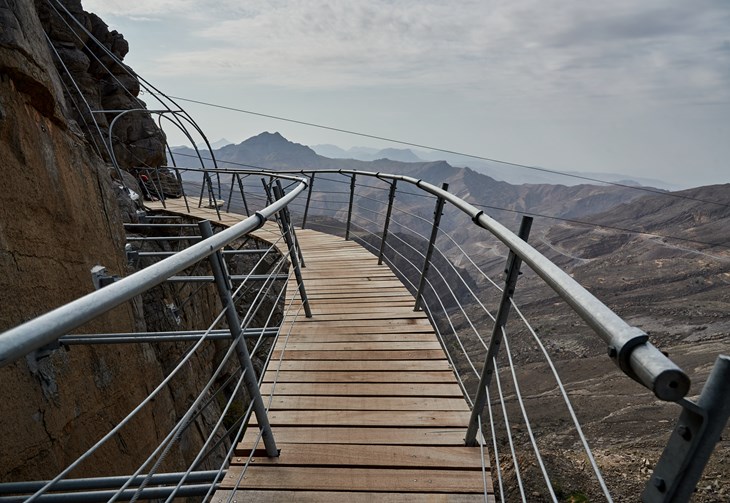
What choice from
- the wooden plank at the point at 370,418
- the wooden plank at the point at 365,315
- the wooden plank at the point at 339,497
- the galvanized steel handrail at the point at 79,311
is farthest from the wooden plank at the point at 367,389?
the galvanized steel handrail at the point at 79,311

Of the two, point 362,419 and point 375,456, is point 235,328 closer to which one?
point 375,456

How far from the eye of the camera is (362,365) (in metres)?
3.47

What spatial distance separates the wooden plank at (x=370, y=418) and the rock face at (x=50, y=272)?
1.25 m

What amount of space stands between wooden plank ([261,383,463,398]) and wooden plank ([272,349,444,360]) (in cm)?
41

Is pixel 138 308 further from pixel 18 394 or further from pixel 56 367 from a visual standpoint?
pixel 18 394

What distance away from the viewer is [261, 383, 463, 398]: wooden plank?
3.05m

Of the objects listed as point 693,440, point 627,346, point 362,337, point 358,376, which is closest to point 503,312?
point 627,346

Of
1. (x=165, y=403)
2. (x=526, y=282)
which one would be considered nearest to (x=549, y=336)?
(x=526, y=282)

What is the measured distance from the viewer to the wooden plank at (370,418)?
2.70m

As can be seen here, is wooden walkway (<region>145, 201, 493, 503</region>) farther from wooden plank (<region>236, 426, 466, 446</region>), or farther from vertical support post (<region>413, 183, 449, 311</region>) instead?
vertical support post (<region>413, 183, 449, 311</region>)

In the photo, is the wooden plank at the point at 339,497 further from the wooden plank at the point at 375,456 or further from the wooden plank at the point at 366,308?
the wooden plank at the point at 366,308

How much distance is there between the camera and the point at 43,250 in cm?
309

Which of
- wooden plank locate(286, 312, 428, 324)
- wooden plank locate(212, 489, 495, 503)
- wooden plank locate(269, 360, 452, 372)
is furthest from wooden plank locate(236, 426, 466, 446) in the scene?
wooden plank locate(286, 312, 428, 324)

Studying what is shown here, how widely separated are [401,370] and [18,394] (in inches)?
92.5
